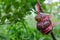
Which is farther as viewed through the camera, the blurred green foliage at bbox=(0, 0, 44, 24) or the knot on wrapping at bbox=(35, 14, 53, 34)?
the blurred green foliage at bbox=(0, 0, 44, 24)

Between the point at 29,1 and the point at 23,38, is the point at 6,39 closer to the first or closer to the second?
the point at 23,38

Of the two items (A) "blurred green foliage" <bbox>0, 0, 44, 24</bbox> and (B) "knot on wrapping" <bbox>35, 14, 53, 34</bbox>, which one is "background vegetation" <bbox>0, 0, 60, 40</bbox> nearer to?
(A) "blurred green foliage" <bbox>0, 0, 44, 24</bbox>

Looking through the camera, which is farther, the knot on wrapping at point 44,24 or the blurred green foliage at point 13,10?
the blurred green foliage at point 13,10

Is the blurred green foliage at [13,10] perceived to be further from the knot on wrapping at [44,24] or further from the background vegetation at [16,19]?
the knot on wrapping at [44,24]

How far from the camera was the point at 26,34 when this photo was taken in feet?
4.24

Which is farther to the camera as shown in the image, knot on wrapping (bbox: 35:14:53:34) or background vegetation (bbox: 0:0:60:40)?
background vegetation (bbox: 0:0:60:40)

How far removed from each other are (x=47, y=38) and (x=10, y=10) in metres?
0.26

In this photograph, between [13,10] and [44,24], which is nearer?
[44,24]

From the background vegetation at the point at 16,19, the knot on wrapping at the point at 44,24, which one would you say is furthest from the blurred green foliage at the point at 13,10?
the knot on wrapping at the point at 44,24

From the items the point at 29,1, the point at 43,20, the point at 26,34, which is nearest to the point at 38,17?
the point at 43,20

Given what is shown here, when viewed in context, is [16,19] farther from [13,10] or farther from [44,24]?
[44,24]

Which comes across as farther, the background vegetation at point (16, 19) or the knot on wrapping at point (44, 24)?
the background vegetation at point (16, 19)

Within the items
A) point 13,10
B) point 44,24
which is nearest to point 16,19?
point 13,10

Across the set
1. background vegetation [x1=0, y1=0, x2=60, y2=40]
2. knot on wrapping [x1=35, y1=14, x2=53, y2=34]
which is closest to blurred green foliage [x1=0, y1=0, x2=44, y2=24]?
background vegetation [x1=0, y1=0, x2=60, y2=40]
